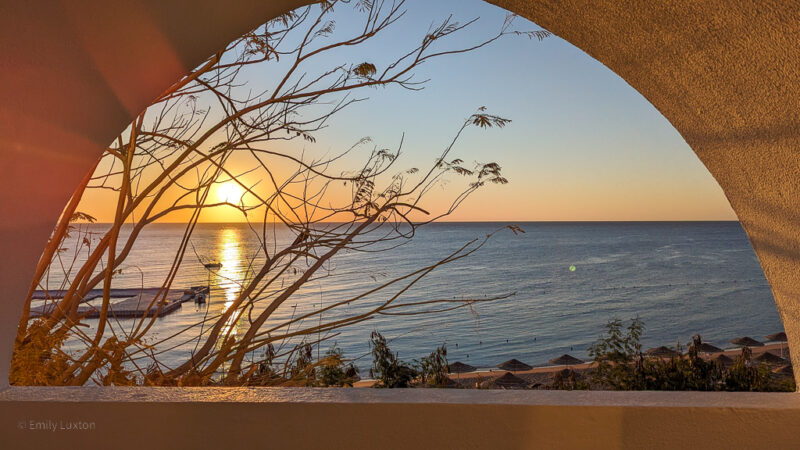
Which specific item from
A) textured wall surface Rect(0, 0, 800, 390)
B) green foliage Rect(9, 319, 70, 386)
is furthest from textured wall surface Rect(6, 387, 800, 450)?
green foliage Rect(9, 319, 70, 386)

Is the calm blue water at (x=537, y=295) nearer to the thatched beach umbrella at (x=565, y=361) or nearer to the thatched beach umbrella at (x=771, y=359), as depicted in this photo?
the thatched beach umbrella at (x=565, y=361)

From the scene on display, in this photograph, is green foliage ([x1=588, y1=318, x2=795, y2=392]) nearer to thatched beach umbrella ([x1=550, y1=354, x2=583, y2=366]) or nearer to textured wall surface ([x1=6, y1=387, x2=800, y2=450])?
textured wall surface ([x1=6, y1=387, x2=800, y2=450])

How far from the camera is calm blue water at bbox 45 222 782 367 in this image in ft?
59.6

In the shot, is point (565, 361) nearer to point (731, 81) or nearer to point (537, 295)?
point (537, 295)

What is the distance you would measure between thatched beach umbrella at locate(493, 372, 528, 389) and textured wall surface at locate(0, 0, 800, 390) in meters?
10.4

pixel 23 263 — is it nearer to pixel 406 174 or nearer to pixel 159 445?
pixel 159 445

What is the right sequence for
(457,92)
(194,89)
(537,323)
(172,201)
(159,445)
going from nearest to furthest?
(159,445) → (172,201) → (194,89) → (537,323) → (457,92)

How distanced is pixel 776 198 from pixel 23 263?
75.5 inches

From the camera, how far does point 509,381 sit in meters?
11.8

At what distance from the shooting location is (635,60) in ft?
4.99

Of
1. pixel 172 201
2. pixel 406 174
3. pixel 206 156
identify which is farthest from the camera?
pixel 406 174

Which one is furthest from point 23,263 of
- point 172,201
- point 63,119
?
point 172,201

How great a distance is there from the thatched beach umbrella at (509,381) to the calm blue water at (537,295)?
2.00 meters

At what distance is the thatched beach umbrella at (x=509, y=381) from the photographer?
1149cm
